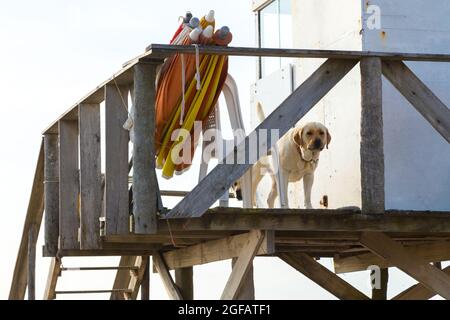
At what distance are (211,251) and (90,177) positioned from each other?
1342 millimetres

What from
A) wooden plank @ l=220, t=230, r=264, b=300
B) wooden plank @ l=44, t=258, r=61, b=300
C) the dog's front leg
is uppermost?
the dog's front leg

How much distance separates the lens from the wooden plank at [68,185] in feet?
36.7

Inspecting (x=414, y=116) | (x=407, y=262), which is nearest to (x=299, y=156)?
(x=414, y=116)

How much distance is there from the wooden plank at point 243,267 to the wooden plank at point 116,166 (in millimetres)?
849

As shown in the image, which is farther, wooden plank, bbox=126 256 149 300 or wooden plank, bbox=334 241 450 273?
wooden plank, bbox=126 256 149 300

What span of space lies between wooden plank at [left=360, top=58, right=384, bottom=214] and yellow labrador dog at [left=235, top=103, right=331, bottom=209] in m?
1.26

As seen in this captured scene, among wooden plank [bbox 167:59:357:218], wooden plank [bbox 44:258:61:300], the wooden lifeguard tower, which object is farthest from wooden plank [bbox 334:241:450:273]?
wooden plank [bbox 44:258:61:300]

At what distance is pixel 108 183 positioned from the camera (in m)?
9.53

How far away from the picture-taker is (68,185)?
11211mm

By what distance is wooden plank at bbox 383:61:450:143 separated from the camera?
9789mm

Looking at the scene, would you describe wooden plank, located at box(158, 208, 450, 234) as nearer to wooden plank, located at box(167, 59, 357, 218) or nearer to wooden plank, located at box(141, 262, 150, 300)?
wooden plank, located at box(167, 59, 357, 218)

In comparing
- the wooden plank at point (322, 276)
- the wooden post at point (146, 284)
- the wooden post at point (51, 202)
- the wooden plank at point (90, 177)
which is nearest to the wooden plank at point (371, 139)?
the wooden plank at point (90, 177)

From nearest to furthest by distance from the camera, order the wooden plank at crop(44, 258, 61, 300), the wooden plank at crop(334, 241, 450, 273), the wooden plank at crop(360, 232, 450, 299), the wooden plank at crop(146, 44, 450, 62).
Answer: the wooden plank at crop(146, 44, 450, 62) < the wooden plank at crop(360, 232, 450, 299) < the wooden plank at crop(334, 241, 450, 273) < the wooden plank at crop(44, 258, 61, 300)
